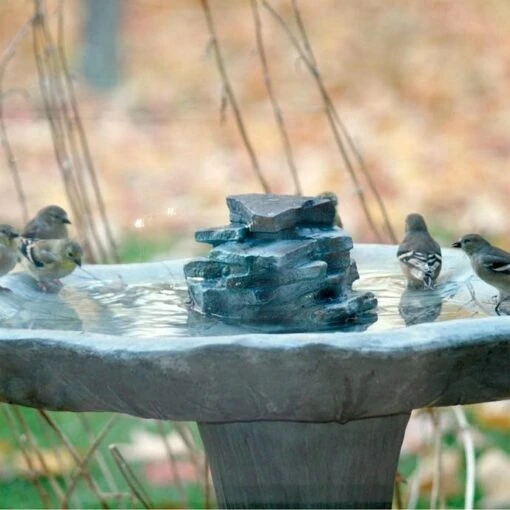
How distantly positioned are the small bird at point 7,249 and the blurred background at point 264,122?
4.25 ft

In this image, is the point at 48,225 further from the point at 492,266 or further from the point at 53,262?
the point at 492,266

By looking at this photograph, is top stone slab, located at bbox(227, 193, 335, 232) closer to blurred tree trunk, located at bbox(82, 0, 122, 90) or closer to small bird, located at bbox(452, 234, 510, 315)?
small bird, located at bbox(452, 234, 510, 315)

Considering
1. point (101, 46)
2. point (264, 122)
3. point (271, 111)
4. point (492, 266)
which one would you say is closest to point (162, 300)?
point (492, 266)

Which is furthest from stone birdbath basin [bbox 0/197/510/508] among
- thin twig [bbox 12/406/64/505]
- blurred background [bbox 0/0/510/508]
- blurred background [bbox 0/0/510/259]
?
blurred background [bbox 0/0/510/259]

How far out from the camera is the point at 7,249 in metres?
3.59

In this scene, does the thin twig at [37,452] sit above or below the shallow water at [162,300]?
below

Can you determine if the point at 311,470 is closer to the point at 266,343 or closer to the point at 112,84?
the point at 266,343

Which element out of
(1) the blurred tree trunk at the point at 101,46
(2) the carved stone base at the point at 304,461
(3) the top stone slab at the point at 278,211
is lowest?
(2) the carved stone base at the point at 304,461

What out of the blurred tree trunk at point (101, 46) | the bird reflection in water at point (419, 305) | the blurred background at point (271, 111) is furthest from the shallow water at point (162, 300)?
the blurred tree trunk at point (101, 46)

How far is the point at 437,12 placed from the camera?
11.8 m

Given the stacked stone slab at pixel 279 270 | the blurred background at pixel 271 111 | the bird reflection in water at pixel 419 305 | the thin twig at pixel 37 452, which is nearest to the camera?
the stacked stone slab at pixel 279 270

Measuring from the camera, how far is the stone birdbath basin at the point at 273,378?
227 centimetres

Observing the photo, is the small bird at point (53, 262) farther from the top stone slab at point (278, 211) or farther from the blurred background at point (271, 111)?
the blurred background at point (271, 111)

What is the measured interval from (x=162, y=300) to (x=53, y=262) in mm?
340
